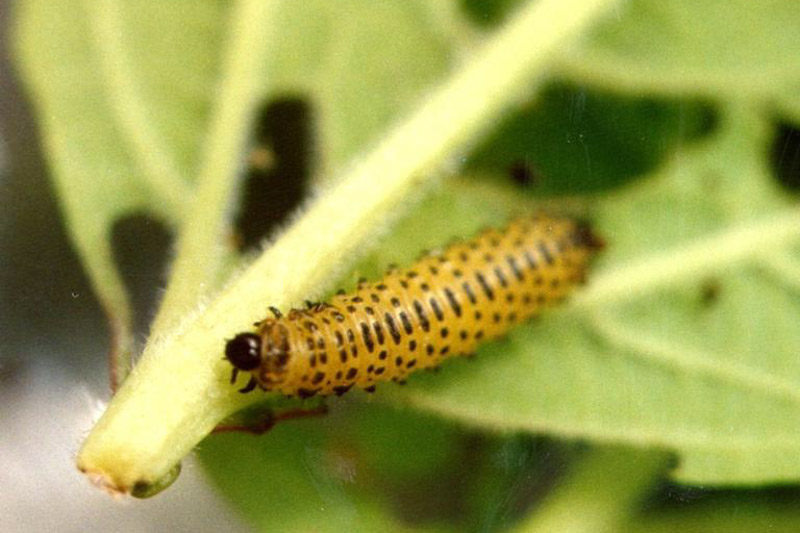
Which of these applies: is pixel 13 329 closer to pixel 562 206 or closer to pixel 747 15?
pixel 562 206

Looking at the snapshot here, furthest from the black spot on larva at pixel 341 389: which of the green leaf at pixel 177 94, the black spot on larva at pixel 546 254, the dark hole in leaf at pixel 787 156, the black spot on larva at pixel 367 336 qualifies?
the dark hole in leaf at pixel 787 156

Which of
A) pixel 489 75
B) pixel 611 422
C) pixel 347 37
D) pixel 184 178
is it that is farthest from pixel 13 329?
pixel 611 422

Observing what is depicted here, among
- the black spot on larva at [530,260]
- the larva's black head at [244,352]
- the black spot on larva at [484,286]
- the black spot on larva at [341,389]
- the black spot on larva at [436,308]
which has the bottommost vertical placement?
the black spot on larva at [341,389]

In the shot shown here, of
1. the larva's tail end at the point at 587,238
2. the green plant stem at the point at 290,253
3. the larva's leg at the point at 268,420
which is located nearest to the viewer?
the green plant stem at the point at 290,253

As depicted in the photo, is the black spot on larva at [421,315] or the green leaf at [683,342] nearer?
the black spot on larva at [421,315]

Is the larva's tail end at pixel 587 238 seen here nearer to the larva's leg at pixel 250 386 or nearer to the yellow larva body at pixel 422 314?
the yellow larva body at pixel 422 314

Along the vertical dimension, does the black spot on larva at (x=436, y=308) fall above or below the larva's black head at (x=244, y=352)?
above

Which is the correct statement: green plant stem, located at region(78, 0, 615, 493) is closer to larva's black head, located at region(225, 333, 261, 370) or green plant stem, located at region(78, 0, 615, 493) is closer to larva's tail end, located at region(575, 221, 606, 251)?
larva's black head, located at region(225, 333, 261, 370)

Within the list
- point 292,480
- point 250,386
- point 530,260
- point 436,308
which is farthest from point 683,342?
point 250,386
